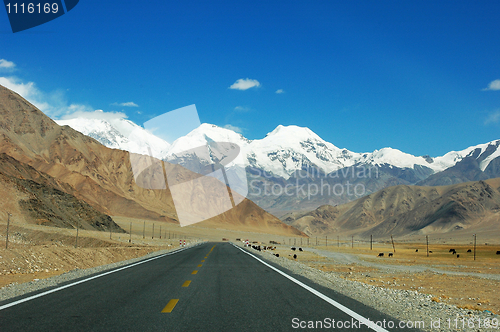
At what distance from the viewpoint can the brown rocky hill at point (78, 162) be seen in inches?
4845

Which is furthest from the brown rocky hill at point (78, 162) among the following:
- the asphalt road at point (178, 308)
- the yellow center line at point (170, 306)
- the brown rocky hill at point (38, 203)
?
the yellow center line at point (170, 306)

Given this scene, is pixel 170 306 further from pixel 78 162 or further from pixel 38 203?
pixel 78 162

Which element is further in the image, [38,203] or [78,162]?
[78,162]

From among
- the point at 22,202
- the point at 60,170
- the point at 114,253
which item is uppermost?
the point at 60,170

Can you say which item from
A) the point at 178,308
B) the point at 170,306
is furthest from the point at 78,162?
the point at 178,308

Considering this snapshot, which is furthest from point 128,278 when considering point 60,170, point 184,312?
point 60,170

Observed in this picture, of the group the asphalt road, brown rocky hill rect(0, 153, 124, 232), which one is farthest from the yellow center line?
brown rocky hill rect(0, 153, 124, 232)

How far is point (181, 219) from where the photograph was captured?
154625mm

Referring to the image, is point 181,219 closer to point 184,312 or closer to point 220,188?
point 220,188

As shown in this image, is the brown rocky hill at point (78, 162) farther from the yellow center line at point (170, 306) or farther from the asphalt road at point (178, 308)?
the yellow center line at point (170, 306)

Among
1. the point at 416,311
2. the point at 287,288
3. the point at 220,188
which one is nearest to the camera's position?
the point at 416,311

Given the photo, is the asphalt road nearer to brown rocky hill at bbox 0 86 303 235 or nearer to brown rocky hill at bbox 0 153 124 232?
brown rocky hill at bbox 0 153 124 232

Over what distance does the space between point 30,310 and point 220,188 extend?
190307 mm

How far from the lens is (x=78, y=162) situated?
142m
